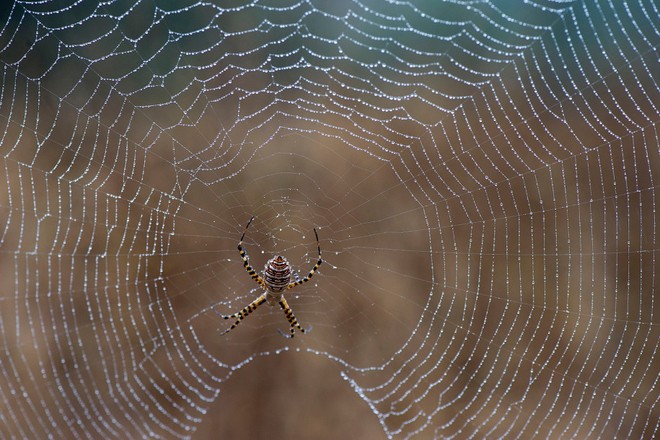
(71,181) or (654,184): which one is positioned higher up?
(71,181)

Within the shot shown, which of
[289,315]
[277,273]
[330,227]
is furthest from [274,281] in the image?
[330,227]

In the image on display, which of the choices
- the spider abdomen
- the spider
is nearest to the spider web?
the spider

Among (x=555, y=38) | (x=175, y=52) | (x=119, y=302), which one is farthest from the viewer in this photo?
(x=119, y=302)

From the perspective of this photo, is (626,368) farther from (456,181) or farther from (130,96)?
(130,96)

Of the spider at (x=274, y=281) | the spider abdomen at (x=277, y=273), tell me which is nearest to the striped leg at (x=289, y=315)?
the spider at (x=274, y=281)

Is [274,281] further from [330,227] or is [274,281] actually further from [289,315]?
[330,227]

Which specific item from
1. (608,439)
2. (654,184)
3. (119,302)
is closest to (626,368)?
(608,439)

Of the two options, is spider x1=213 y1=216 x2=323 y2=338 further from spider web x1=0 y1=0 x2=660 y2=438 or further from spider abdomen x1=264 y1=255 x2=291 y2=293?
spider web x1=0 y1=0 x2=660 y2=438

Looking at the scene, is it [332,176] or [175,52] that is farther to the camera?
[332,176]

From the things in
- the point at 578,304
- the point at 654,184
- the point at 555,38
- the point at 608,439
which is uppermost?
the point at 555,38
